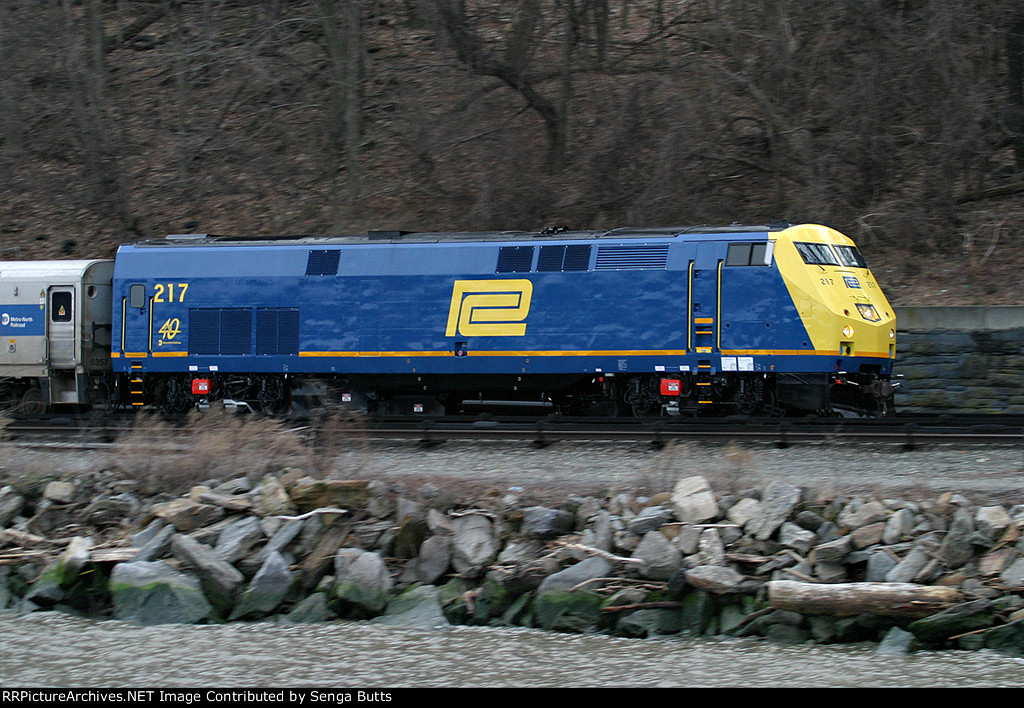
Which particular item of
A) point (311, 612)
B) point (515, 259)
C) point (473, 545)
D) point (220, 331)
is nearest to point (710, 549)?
point (473, 545)

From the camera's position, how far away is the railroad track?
14.3 m

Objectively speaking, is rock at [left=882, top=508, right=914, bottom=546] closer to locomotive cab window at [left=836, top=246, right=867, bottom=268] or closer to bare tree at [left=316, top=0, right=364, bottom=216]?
locomotive cab window at [left=836, top=246, right=867, bottom=268]

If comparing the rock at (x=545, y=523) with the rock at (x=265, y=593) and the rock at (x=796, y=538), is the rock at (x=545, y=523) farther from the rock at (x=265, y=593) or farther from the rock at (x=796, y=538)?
the rock at (x=265, y=593)

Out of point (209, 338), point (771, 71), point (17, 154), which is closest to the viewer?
point (209, 338)

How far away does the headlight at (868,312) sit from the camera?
16.0m

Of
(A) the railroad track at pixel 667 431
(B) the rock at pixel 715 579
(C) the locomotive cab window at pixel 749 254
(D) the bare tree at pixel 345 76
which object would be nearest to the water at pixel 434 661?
(B) the rock at pixel 715 579

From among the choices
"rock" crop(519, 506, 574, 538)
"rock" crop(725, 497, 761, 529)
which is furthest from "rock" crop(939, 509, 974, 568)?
"rock" crop(519, 506, 574, 538)

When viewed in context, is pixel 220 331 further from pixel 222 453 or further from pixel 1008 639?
pixel 1008 639

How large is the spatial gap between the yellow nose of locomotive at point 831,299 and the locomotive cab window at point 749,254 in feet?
0.61

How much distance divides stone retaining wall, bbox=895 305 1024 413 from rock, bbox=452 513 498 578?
1043cm
